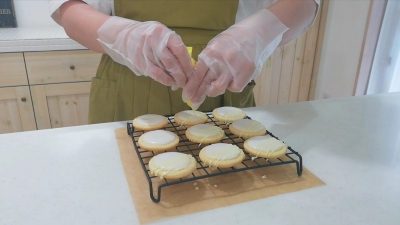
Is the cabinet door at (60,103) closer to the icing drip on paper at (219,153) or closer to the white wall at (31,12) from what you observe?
the white wall at (31,12)

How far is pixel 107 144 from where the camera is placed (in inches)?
28.9

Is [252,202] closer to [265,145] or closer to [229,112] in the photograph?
[265,145]

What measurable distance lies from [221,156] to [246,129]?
147 mm

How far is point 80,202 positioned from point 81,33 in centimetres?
46

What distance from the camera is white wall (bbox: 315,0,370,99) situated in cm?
197

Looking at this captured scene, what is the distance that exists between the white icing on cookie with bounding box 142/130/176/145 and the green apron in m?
0.26

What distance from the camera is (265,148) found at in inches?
24.8

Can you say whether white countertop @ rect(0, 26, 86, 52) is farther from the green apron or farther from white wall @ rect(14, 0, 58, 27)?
the green apron

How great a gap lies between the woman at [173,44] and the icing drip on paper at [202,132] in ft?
0.19

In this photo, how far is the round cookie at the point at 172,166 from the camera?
1.81ft

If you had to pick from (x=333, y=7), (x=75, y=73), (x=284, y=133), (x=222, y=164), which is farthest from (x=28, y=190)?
(x=333, y=7)

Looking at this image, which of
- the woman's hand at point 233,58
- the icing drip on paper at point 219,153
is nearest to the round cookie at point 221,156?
the icing drip on paper at point 219,153

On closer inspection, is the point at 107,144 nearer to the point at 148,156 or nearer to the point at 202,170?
the point at 148,156

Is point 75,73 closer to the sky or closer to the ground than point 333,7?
closer to the ground
